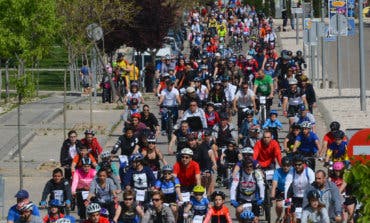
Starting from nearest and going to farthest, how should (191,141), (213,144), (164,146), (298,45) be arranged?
(191,141) < (213,144) < (164,146) < (298,45)

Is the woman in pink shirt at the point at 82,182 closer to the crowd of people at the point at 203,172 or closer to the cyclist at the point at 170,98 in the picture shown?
the crowd of people at the point at 203,172

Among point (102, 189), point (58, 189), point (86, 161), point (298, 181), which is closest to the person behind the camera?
point (298, 181)

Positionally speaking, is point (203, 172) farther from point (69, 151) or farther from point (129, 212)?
point (129, 212)

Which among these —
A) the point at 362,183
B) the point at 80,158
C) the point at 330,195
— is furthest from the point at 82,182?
the point at 362,183

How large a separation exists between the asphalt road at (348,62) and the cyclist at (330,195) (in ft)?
87.4

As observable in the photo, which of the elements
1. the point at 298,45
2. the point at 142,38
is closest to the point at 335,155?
the point at 142,38

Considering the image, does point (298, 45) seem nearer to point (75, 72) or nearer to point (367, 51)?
point (367, 51)

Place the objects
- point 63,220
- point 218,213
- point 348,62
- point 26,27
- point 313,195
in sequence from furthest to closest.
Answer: point 348,62 → point 26,27 → point 218,213 → point 313,195 → point 63,220

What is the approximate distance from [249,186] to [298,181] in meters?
0.76

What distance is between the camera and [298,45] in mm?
67062

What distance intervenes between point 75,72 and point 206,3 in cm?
3588

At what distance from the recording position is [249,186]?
72.9ft

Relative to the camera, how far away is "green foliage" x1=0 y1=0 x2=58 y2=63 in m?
30.6

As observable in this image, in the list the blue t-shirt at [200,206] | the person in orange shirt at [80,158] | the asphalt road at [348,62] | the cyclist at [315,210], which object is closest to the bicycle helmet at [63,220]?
the blue t-shirt at [200,206]
